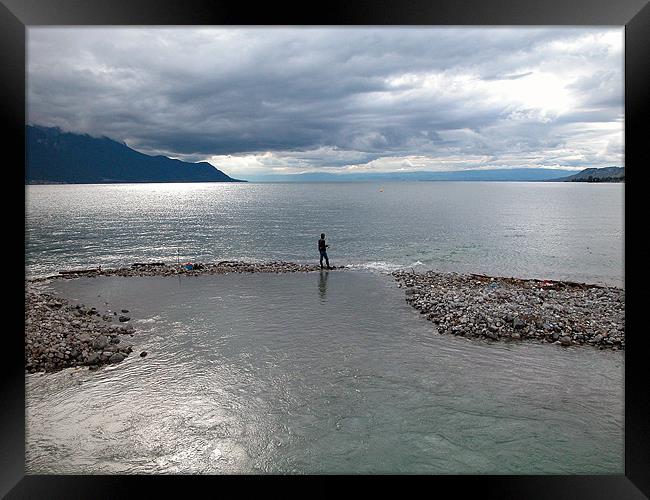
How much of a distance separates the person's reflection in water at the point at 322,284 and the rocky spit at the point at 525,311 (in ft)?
10.4

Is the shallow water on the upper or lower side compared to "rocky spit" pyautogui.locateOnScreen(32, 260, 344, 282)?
lower

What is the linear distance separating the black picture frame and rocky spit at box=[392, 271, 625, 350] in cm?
809

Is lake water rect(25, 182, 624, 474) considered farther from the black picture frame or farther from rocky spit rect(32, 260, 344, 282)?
rocky spit rect(32, 260, 344, 282)

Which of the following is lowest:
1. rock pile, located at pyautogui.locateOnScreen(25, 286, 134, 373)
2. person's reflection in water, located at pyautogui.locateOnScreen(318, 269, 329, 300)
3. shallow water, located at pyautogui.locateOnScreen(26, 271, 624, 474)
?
shallow water, located at pyautogui.locateOnScreen(26, 271, 624, 474)

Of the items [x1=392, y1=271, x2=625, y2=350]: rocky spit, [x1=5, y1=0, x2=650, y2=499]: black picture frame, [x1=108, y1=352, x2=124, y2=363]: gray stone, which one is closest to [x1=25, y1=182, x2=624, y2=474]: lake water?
[x1=108, y1=352, x2=124, y2=363]: gray stone

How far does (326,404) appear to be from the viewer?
319 inches

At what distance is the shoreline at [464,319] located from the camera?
10.5 m

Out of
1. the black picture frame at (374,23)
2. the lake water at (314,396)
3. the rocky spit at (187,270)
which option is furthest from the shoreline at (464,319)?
the black picture frame at (374,23)

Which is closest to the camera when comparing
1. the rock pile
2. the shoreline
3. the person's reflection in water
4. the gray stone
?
the rock pile

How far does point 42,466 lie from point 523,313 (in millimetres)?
11972

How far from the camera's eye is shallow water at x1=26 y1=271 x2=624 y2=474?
6430 mm

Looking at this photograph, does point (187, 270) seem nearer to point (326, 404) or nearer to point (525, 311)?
point (525, 311)

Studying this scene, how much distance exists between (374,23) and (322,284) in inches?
598

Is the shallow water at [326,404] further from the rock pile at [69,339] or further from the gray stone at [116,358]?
the rock pile at [69,339]
